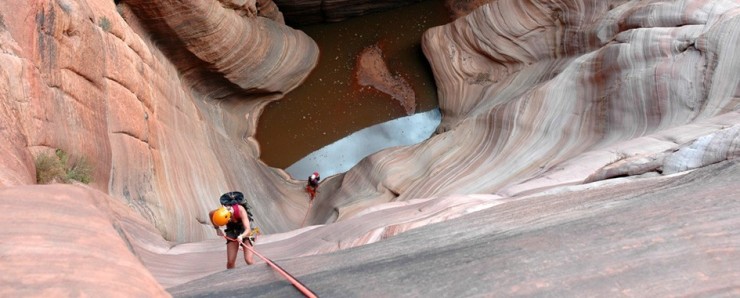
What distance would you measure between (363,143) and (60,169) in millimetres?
6753

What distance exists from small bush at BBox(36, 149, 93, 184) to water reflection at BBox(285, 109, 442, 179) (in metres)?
5.40

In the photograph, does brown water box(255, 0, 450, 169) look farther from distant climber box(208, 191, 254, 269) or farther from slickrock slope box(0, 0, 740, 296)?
distant climber box(208, 191, 254, 269)

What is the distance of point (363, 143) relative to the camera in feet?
36.9

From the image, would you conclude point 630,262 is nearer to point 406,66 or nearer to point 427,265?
point 427,265

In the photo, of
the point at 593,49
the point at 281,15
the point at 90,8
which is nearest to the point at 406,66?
the point at 281,15

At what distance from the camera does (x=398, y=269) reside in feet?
9.23

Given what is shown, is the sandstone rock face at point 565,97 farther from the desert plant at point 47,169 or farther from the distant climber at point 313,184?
the desert plant at point 47,169

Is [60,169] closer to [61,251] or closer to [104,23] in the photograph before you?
[104,23]

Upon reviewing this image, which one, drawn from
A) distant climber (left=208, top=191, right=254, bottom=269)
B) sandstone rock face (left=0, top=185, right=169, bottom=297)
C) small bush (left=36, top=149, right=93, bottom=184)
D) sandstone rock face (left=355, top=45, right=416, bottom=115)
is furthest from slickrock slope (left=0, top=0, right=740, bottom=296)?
sandstone rock face (left=355, top=45, right=416, bottom=115)

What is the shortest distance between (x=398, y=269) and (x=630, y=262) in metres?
1.03

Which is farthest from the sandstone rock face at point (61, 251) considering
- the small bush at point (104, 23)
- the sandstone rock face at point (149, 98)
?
the small bush at point (104, 23)

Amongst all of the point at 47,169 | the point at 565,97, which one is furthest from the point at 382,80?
the point at 47,169

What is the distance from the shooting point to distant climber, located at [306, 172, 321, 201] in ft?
31.1

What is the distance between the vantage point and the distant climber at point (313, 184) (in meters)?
9.49
